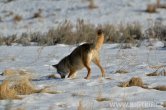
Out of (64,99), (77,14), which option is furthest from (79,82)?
(77,14)

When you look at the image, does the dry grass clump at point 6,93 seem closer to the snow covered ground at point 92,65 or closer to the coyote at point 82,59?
the snow covered ground at point 92,65

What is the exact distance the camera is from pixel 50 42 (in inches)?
539

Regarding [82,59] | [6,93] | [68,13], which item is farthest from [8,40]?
[6,93]

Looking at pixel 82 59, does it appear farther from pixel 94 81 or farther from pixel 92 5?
pixel 92 5

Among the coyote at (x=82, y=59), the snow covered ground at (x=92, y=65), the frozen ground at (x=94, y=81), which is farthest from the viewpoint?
the coyote at (x=82, y=59)

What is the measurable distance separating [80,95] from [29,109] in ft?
2.94

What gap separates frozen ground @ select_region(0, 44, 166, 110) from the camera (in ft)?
19.3

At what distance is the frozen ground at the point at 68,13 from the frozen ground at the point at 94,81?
630 centimetres

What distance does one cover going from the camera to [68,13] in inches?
805

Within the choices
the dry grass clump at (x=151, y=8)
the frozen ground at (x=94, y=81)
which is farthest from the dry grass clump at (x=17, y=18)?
the frozen ground at (x=94, y=81)

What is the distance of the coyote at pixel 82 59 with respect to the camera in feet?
26.2

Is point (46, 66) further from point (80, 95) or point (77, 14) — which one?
point (77, 14)

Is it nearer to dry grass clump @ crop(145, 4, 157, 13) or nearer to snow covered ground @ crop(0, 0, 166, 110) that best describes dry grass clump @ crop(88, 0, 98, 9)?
snow covered ground @ crop(0, 0, 166, 110)

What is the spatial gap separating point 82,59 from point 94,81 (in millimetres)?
770
